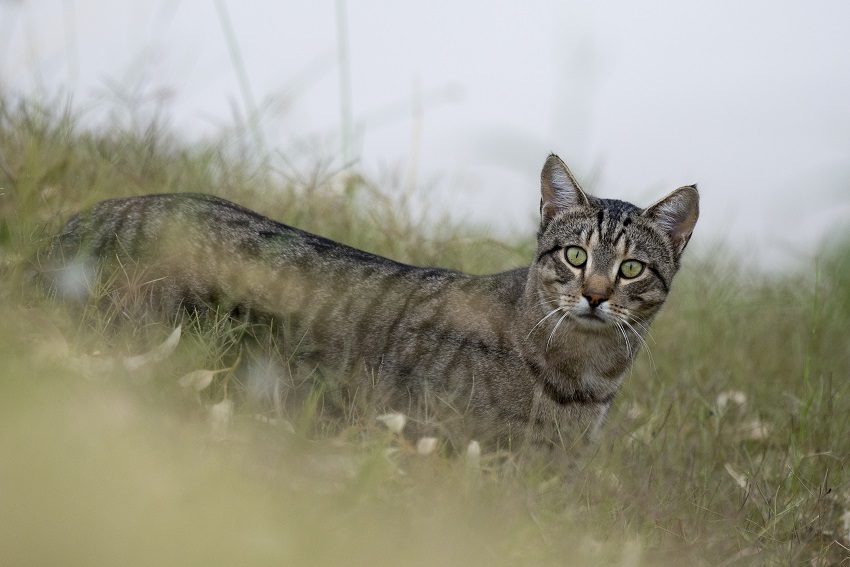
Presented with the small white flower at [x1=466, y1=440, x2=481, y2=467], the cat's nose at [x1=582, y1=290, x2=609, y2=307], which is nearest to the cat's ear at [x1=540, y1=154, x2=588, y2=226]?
the cat's nose at [x1=582, y1=290, x2=609, y2=307]

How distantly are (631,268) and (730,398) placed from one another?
2169mm

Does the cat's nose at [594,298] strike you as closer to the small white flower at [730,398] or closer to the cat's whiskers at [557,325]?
the cat's whiskers at [557,325]

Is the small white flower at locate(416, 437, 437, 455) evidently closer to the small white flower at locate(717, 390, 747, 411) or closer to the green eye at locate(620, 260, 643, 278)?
the green eye at locate(620, 260, 643, 278)

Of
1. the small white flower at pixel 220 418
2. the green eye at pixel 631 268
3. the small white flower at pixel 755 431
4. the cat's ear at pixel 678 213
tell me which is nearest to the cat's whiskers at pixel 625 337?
the green eye at pixel 631 268

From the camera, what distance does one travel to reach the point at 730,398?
6.87m

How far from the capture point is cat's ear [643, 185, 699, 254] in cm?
527

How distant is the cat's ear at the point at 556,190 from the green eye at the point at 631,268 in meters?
0.40

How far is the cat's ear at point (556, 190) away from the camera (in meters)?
5.27

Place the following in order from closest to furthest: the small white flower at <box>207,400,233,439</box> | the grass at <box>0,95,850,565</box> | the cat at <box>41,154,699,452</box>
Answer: the grass at <box>0,95,850,565</box> < the small white flower at <box>207,400,233,439</box> < the cat at <box>41,154,699,452</box>

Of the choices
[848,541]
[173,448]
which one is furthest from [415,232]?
[173,448]

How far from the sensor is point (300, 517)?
130 inches

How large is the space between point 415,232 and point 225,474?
3991 mm

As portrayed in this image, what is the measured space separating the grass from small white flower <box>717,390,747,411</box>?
0.04m

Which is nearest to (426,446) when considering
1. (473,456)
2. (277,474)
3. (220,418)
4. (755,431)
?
(473,456)
